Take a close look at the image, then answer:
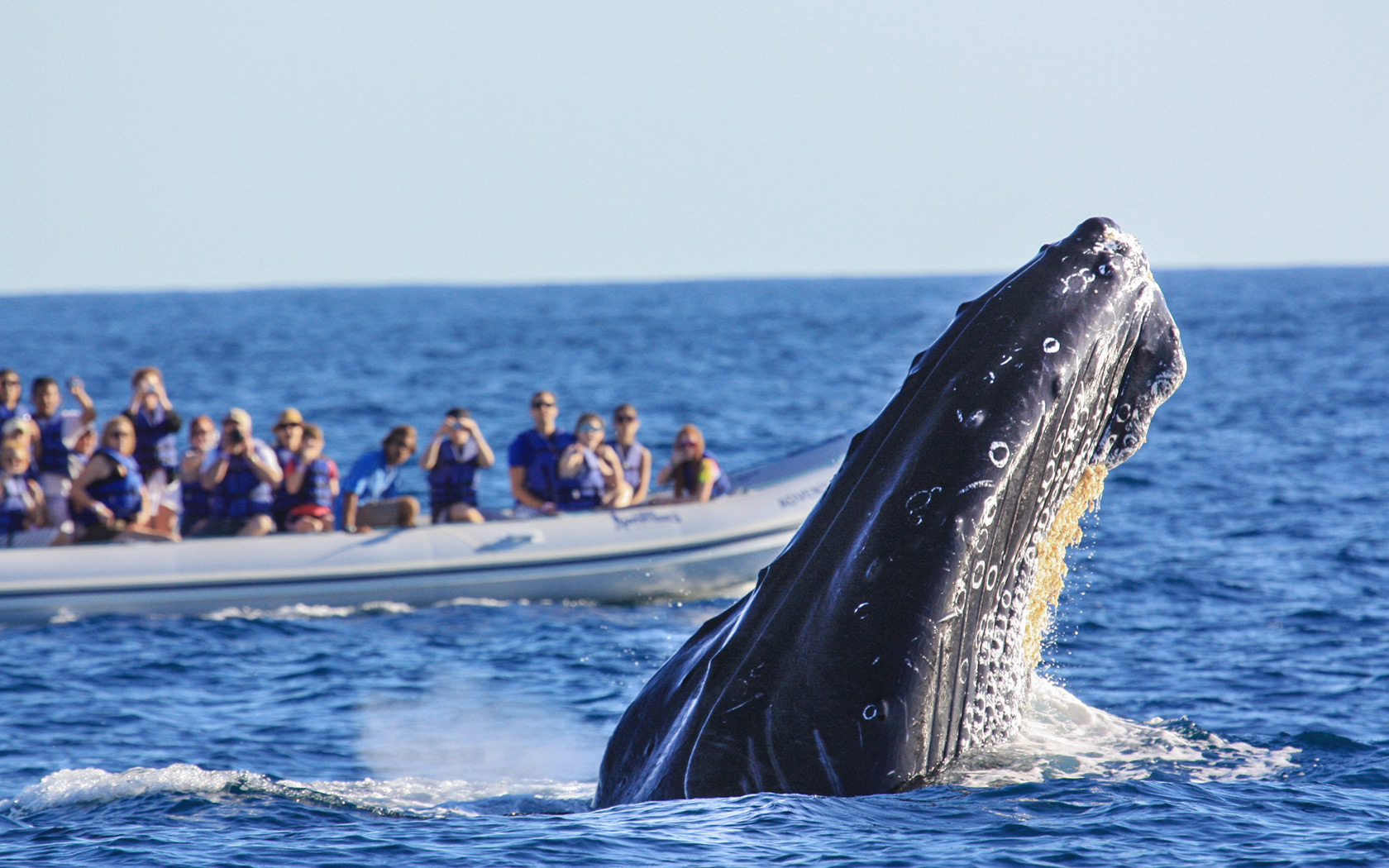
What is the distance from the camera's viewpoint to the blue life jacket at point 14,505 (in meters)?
14.9

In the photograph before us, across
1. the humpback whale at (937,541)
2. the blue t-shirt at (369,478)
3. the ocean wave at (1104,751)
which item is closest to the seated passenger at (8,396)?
the blue t-shirt at (369,478)

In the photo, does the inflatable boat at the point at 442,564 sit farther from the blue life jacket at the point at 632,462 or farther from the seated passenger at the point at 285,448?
the blue life jacket at the point at 632,462

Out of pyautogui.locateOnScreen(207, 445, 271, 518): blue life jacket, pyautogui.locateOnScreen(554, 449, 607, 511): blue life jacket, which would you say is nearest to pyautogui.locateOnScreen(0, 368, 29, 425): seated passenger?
pyautogui.locateOnScreen(207, 445, 271, 518): blue life jacket

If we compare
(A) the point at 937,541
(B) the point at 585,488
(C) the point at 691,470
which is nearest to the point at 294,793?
(A) the point at 937,541

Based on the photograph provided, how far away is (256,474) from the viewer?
49.5 feet

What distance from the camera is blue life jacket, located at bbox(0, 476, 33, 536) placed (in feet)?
48.8

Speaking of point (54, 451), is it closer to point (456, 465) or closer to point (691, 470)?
point (456, 465)

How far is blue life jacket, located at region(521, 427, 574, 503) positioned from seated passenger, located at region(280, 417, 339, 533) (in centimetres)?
219

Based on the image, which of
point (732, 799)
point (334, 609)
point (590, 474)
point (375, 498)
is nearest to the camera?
point (732, 799)

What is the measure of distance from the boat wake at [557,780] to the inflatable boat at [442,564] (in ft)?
23.7

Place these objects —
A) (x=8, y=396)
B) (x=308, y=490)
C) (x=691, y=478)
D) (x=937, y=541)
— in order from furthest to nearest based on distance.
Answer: (x=691, y=478), (x=8, y=396), (x=308, y=490), (x=937, y=541)

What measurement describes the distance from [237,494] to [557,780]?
8.87 meters

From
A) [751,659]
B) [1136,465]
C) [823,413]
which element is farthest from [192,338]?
[751,659]

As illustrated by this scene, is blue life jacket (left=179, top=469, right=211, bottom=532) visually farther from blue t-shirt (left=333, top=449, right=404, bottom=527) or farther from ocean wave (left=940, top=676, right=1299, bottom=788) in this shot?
ocean wave (left=940, top=676, right=1299, bottom=788)
